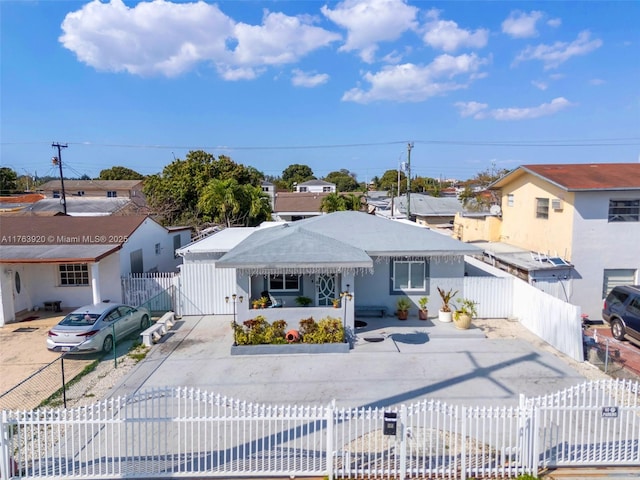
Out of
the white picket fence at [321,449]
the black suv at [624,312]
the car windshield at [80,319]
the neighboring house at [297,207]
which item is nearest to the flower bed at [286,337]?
the car windshield at [80,319]

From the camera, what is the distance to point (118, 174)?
8769 centimetres

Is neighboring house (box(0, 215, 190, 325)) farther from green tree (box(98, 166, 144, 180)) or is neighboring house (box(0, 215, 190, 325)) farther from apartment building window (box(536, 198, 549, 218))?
green tree (box(98, 166, 144, 180))

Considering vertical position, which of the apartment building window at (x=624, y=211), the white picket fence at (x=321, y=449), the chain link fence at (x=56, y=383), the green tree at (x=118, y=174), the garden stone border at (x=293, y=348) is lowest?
the chain link fence at (x=56, y=383)

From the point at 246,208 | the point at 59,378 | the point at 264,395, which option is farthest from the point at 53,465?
the point at 246,208

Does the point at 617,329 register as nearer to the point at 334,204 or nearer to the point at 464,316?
the point at 464,316

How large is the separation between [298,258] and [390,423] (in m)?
7.73

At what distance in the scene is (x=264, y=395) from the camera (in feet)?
32.4

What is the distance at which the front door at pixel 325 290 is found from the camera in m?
15.4

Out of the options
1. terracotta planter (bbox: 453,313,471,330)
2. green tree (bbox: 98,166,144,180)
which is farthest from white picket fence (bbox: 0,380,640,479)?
green tree (bbox: 98,166,144,180)

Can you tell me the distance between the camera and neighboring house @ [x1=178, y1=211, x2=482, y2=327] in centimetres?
1359

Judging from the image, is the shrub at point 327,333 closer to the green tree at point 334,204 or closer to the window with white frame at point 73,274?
the window with white frame at point 73,274

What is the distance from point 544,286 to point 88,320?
628 inches

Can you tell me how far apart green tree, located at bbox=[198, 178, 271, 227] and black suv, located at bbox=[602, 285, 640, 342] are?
23.0 metres

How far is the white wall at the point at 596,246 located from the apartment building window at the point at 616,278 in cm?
20
